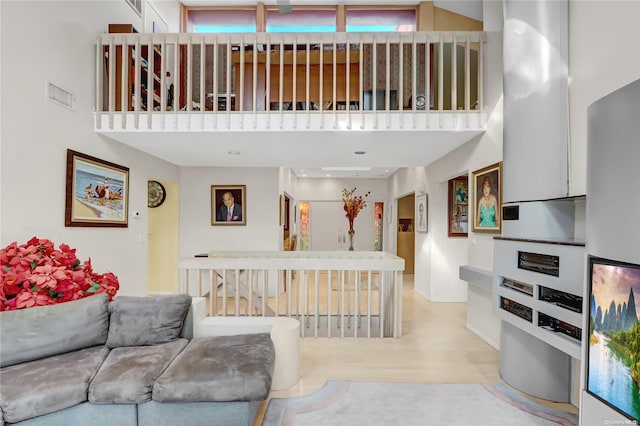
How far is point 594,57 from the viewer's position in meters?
2.29

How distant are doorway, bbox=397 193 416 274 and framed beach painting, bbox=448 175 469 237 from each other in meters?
3.03

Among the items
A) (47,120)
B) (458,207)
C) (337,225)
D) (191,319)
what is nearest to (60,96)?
(47,120)

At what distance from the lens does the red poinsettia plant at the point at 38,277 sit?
7.67 feet

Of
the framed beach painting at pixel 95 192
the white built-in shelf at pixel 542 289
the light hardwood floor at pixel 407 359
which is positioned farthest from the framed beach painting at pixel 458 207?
the framed beach painting at pixel 95 192

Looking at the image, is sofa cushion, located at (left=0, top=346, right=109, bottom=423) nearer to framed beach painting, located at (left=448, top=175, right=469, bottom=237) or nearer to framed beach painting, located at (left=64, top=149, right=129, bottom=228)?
framed beach painting, located at (left=64, top=149, right=129, bottom=228)

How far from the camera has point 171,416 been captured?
2006 mm

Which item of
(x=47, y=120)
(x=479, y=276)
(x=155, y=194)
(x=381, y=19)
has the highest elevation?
(x=381, y=19)

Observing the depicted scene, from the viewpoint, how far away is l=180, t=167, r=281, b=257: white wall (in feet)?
20.3

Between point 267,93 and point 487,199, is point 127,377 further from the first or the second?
point 487,199

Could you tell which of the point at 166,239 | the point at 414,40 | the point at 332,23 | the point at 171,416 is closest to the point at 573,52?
the point at 414,40

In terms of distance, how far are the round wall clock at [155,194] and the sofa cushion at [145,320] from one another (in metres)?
3.84

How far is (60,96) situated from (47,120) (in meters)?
A: 0.30

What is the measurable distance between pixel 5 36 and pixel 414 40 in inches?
140

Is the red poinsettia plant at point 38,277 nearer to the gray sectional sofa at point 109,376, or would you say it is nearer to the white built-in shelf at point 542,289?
the gray sectional sofa at point 109,376
